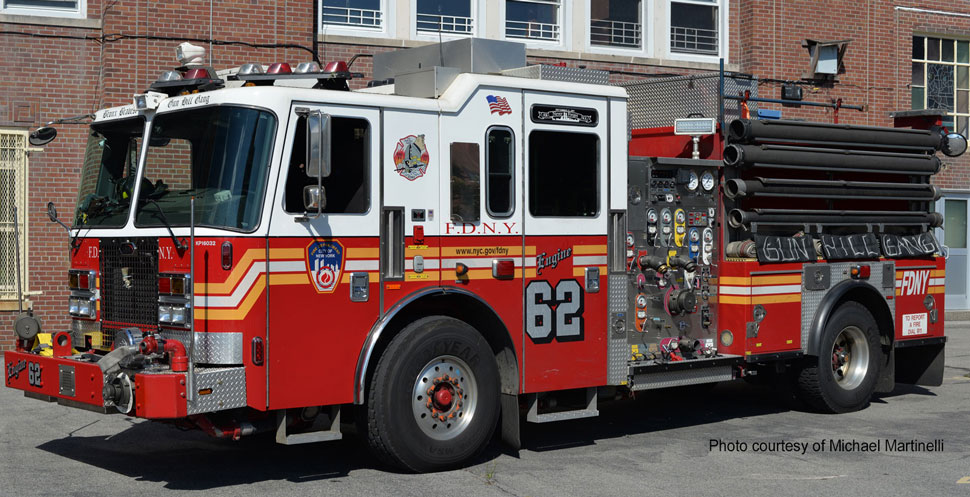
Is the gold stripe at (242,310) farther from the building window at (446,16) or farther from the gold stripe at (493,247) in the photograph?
the building window at (446,16)

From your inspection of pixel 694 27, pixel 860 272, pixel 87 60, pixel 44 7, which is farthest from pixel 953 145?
pixel 44 7

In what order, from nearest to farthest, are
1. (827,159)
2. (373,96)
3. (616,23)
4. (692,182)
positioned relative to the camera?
1. (373,96)
2. (692,182)
3. (827,159)
4. (616,23)

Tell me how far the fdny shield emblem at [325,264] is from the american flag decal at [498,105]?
5.22 feet

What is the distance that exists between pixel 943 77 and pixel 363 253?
16.6 metres

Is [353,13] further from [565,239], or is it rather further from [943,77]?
[943,77]

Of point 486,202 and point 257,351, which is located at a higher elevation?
point 486,202

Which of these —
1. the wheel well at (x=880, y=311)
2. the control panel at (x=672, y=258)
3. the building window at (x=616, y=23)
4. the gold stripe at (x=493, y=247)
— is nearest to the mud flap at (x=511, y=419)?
the gold stripe at (x=493, y=247)

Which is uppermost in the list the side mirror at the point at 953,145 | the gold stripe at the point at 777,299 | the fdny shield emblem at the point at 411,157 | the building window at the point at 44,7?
the building window at the point at 44,7

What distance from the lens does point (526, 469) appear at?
8.05 m

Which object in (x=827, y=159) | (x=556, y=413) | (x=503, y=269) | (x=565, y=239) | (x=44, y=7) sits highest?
(x=44, y=7)

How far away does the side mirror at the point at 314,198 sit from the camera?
7074mm

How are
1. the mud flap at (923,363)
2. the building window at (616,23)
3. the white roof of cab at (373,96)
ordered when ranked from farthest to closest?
the building window at (616,23), the mud flap at (923,363), the white roof of cab at (373,96)

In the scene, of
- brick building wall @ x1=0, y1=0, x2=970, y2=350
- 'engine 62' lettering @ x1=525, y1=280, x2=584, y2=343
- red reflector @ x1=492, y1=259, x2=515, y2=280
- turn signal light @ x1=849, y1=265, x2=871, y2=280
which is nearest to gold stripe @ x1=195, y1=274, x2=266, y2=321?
red reflector @ x1=492, y1=259, x2=515, y2=280

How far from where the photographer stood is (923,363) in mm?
11617
